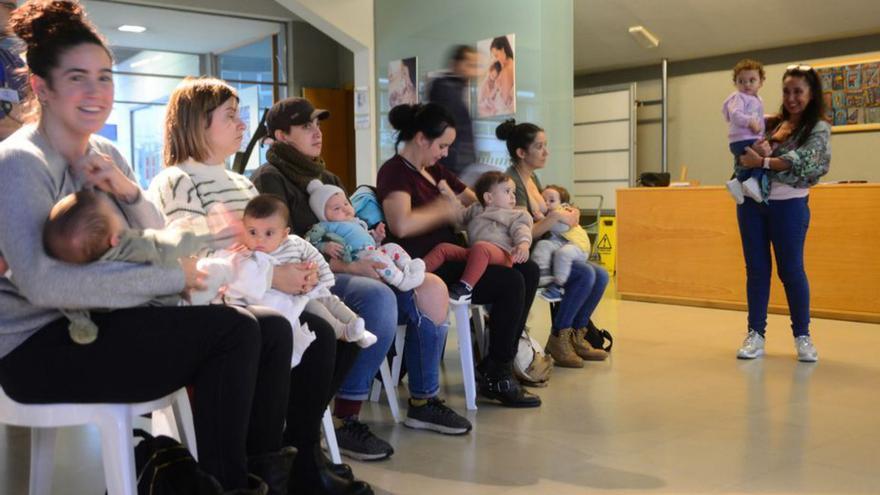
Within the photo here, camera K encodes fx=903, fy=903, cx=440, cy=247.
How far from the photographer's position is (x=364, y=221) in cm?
309

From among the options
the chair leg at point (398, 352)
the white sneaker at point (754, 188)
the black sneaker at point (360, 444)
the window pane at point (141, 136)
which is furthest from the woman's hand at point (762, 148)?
the window pane at point (141, 136)

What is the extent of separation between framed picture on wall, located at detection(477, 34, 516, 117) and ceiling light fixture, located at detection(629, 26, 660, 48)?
419cm

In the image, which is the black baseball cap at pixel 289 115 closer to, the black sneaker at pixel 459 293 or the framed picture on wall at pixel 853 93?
the black sneaker at pixel 459 293

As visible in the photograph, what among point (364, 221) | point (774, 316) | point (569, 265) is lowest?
point (774, 316)

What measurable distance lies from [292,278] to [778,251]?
2.80 meters

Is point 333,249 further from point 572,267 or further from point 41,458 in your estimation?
point 572,267

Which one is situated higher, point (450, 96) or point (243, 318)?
point (450, 96)

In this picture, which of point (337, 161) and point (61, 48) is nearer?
point (61, 48)

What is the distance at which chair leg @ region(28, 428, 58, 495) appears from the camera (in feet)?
6.47

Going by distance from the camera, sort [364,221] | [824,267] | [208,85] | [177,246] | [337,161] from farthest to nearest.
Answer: [337,161]
[824,267]
[364,221]
[208,85]
[177,246]

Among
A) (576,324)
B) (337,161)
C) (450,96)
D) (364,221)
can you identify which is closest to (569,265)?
(576,324)

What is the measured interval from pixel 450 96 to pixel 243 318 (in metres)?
4.03

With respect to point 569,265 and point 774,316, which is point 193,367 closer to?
point 569,265

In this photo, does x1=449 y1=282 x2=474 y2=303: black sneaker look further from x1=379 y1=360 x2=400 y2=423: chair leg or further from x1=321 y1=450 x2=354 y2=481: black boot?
x1=321 y1=450 x2=354 y2=481: black boot
